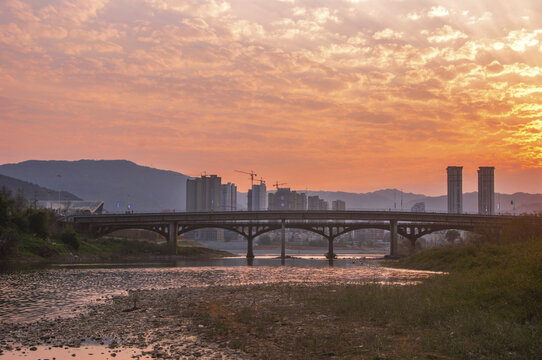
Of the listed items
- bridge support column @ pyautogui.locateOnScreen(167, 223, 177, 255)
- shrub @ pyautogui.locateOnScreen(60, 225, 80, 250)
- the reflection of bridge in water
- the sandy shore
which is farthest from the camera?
bridge support column @ pyautogui.locateOnScreen(167, 223, 177, 255)

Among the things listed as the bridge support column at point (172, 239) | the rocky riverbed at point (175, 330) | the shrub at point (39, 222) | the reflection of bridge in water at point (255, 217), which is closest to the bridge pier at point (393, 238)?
the reflection of bridge in water at point (255, 217)

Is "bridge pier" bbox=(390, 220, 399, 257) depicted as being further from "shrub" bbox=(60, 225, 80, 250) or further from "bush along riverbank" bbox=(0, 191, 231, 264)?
"shrub" bbox=(60, 225, 80, 250)

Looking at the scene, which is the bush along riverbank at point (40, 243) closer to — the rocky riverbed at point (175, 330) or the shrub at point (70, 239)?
the shrub at point (70, 239)

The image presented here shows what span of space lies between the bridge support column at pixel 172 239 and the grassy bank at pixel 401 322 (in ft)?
349

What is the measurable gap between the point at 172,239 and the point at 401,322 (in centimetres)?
11931

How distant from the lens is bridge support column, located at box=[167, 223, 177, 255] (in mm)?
133000

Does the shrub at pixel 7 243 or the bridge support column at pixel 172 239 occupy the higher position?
the shrub at pixel 7 243

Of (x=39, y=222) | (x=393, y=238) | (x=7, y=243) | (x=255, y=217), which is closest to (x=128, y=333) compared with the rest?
(x=7, y=243)

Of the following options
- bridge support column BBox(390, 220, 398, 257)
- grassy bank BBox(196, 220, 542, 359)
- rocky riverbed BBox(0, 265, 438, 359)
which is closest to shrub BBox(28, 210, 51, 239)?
rocky riverbed BBox(0, 265, 438, 359)

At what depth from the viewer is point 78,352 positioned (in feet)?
54.4

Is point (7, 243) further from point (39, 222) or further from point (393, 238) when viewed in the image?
point (393, 238)

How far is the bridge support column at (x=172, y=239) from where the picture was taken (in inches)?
5236

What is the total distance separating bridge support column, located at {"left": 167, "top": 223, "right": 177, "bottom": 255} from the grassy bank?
10627cm

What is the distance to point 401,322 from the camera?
20.6m
